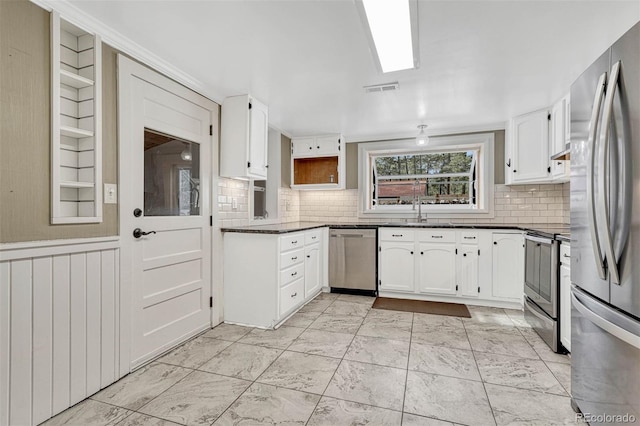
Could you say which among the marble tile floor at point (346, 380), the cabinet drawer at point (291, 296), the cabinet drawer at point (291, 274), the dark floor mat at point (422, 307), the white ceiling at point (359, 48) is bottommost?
the marble tile floor at point (346, 380)

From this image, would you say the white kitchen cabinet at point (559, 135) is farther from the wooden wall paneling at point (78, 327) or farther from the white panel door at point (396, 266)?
the wooden wall paneling at point (78, 327)

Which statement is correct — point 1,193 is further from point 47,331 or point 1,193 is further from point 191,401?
point 191,401

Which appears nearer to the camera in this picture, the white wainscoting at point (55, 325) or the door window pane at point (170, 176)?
the white wainscoting at point (55, 325)

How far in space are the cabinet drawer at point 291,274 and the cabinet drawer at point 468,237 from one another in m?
1.89

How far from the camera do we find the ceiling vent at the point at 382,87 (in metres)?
2.71

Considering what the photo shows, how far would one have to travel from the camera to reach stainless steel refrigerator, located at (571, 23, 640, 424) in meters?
1.15


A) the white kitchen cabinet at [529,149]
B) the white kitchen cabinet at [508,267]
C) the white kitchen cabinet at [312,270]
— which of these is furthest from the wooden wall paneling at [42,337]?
the white kitchen cabinet at [529,149]

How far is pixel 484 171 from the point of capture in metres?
4.06

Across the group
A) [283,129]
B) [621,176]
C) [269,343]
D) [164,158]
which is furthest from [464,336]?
[283,129]

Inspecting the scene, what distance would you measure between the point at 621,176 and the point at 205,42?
7.76ft

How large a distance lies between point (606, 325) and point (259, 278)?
7.90ft

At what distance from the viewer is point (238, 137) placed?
297 centimetres

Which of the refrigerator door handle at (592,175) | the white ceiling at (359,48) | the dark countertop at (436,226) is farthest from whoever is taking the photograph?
the dark countertop at (436,226)

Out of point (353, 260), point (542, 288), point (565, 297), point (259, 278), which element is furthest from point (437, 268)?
point (259, 278)
